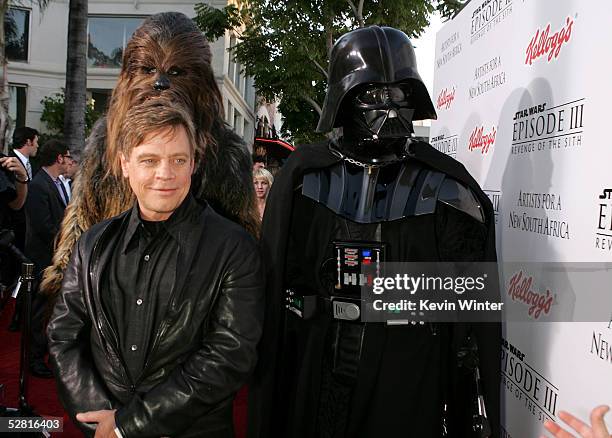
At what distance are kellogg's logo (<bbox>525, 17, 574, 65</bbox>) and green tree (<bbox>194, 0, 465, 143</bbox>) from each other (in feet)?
27.9

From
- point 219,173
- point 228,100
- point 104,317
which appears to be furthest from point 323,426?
point 228,100

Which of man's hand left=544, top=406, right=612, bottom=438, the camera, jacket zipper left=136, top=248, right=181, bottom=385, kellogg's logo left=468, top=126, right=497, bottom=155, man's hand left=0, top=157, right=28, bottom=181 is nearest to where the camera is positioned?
man's hand left=544, top=406, right=612, bottom=438

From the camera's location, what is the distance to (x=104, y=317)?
5.95 feet

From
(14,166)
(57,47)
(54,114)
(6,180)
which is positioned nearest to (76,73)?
(14,166)

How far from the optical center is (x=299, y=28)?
39.4ft

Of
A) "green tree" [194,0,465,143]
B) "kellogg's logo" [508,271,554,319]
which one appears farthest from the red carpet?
"green tree" [194,0,465,143]

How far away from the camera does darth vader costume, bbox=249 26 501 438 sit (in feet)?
6.91

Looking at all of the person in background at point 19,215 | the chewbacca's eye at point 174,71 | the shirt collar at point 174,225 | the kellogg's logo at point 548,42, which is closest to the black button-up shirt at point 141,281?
the shirt collar at point 174,225

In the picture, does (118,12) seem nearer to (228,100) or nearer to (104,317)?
(228,100)

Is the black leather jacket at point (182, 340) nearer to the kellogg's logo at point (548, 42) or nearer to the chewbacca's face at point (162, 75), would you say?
the chewbacca's face at point (162, 75)

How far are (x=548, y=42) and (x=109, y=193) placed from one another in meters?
1.78

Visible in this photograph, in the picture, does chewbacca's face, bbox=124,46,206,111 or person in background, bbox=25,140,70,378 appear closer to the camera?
chewbacca's face, bbox=124,46,206,111

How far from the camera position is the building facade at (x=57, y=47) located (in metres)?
20.7

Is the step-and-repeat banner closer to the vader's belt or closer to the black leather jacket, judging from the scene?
the vader's belt
